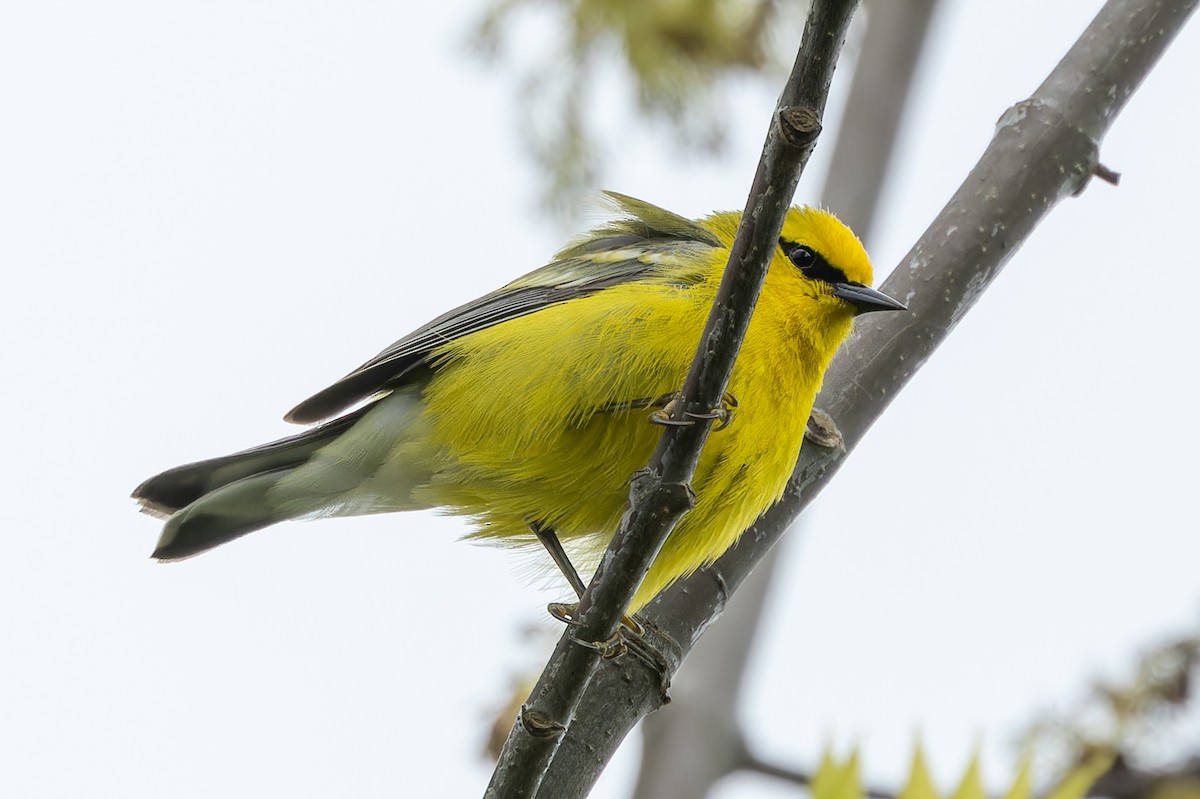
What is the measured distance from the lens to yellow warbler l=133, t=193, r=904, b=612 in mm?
3312

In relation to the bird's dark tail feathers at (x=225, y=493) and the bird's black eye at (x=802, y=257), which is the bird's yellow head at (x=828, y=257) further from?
the bird's dark tail feathers at (x=225, y=493)

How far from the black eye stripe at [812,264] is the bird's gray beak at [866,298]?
0.08 m

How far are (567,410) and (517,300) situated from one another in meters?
0.69

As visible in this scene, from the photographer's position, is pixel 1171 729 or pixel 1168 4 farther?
pixel 1168 4

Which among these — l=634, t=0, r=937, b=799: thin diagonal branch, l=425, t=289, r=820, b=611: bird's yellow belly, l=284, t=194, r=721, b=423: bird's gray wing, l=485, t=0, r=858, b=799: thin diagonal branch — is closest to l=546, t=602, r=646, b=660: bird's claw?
l=485, t=0, r=858, b=799: thin diagonal branch

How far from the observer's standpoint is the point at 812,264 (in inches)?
154

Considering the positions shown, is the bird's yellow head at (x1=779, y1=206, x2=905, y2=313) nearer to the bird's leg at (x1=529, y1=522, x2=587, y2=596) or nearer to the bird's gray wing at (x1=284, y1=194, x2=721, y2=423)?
the bird's gray wing at (x1=284, y1=194, x2=721, y2=423)

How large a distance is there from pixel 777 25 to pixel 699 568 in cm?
274

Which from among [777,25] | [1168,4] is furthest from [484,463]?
[777,25]

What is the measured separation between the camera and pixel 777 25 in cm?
533

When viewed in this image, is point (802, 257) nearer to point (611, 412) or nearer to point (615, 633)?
point (611, 412)

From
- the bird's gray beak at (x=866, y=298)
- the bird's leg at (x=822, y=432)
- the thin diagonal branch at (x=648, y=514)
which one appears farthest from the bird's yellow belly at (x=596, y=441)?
the thin diagonal branch at (x=648, y=514)

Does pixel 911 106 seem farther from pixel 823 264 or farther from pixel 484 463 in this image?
pixel 484 463

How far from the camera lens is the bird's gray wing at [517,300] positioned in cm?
381
